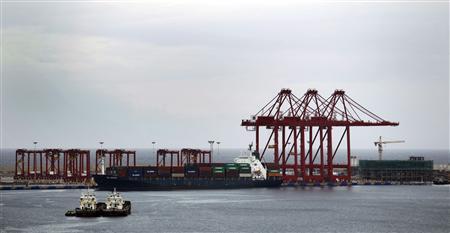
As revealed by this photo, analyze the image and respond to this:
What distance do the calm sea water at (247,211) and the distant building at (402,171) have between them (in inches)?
958

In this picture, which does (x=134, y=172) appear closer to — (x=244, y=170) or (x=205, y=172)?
(x=205, y=172)

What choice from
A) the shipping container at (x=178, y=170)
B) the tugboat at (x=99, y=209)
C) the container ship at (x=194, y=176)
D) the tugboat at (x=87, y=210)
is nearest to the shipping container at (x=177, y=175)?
the container ship at (x=194, y=176)

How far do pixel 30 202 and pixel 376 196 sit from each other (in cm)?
4899

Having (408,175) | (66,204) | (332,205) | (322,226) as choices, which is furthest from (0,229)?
(408,175)

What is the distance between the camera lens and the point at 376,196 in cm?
12938

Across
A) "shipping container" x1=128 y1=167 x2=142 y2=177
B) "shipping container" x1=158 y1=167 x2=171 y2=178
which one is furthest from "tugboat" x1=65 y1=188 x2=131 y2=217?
"shipping container" x1=158 y1=167 x2=171 y2=178

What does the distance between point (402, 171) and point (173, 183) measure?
46.9 m

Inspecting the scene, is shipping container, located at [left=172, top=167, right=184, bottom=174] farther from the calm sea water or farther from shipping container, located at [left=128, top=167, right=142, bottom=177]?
the calm sea water

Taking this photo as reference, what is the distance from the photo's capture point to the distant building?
16600 centimetres

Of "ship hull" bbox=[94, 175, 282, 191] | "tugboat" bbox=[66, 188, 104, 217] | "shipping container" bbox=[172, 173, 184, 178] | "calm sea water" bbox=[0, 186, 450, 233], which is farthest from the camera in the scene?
"shipping container" bbox=[172, 173, 184, 178]

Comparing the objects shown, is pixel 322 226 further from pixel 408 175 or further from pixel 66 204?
pixel 408 175

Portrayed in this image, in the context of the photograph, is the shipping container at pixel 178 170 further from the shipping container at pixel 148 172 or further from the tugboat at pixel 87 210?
the tugboat at pixel 87 210

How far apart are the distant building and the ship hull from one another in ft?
81.9

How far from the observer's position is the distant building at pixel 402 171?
6535 inches
